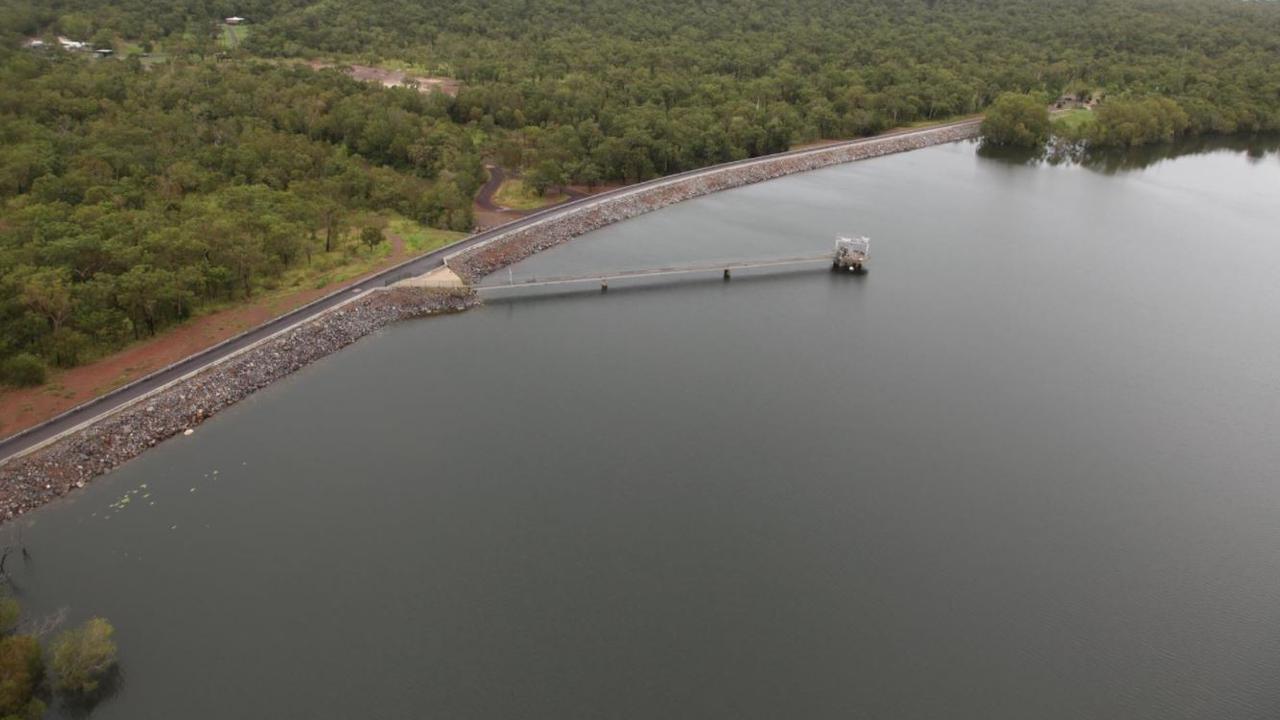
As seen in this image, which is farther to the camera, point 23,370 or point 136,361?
point 136,361

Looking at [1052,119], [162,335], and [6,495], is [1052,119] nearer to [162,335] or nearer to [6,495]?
[162,335]

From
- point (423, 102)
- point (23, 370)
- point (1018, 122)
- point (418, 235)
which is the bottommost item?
point (23, 370)

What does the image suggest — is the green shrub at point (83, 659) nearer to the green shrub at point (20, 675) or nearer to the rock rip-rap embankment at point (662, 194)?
the green shrub at point (20, 675)

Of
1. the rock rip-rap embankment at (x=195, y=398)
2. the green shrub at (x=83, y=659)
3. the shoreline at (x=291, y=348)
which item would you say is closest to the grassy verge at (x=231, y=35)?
the shoreline at (x=291, y=348)

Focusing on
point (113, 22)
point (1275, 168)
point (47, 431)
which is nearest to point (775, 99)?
point (1275, 168)

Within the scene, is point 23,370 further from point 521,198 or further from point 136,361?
point 521,198

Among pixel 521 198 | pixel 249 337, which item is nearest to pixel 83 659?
pixel 249 337
